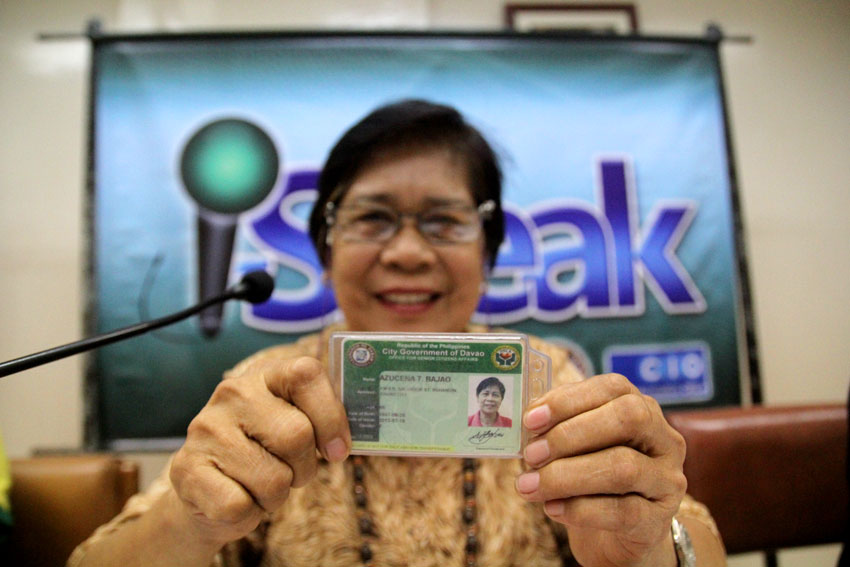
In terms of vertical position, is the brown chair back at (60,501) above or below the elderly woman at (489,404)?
below

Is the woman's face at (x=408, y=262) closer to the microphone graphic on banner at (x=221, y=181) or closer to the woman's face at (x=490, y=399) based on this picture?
the woman's face at (x=490, y=399)

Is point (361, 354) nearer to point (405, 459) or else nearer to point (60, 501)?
point (405, 459)

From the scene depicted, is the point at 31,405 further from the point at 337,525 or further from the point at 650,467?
the point at 650,467

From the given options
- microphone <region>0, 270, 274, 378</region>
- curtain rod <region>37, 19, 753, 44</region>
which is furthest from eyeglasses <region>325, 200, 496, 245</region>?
curtain rod <region>37, 19, 753, 44</region>

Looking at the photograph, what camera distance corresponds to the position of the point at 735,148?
1176 millimetres

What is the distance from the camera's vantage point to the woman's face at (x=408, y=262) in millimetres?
642

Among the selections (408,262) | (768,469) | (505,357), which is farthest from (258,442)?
(768,469)

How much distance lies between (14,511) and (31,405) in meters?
0.17

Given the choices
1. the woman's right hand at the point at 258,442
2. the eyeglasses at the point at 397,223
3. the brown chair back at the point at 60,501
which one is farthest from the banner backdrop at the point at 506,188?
the woman's right hand at the point at 258,442

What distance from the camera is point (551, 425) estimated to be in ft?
1.21

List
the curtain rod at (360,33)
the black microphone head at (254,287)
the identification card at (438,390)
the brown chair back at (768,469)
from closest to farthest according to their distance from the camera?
1. the identification card at (438,390)
2. the black microphone head at (254,287)
3. the brown chair back at (768,469)
4. the curtain rod at (360,33)

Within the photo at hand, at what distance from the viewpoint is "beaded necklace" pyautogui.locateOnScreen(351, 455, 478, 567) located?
0.53m

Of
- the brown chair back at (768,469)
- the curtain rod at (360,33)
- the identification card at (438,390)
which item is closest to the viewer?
the identification card at (438,390)
